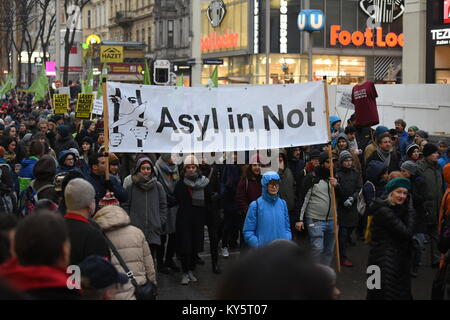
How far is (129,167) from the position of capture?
11.7 metres

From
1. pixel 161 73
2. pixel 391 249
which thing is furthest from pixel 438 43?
pixel 391 249

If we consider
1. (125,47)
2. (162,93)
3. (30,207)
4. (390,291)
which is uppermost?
(125,47)

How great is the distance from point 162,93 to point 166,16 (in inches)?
2055

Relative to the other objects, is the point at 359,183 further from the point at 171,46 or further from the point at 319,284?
the point at 171,46

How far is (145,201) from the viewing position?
887cm

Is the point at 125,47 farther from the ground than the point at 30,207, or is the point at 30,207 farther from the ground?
the point at 125,47

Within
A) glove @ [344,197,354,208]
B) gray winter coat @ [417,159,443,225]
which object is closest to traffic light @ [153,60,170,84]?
glove @ [344,197,354,208]

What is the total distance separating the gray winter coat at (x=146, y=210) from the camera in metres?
8.87

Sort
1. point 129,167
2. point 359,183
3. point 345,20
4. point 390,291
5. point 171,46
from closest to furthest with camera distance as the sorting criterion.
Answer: point 390,291 < point 359,183 < point 129,167 < point 345,20 < point 171,46

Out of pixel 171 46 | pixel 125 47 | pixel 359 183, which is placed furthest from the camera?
pixel 171 46

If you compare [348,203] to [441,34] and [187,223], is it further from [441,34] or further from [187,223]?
[441,34]

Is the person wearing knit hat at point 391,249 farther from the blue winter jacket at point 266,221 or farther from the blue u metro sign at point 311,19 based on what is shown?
the blue u metro sign at point 311,19

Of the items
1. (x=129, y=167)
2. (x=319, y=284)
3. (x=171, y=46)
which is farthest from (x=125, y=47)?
(x=319, y=284)

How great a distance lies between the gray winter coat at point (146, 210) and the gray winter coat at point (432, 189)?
3613 millimetres
